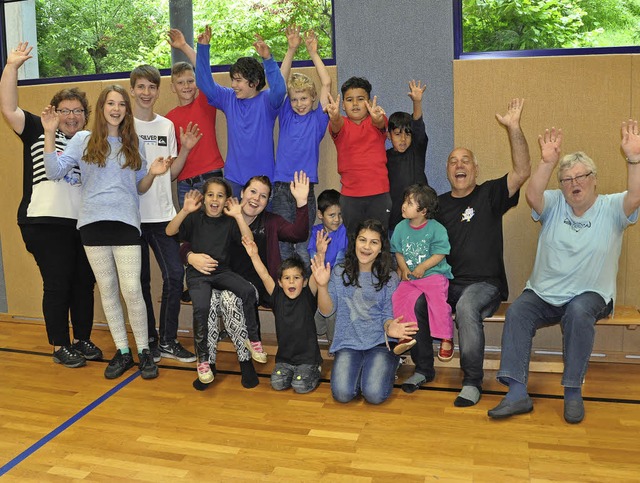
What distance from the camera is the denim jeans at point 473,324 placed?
343 centimetres

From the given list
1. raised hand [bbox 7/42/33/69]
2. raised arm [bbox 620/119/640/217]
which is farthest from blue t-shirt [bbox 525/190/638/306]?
raised hand [bbox 7/42/33/69]

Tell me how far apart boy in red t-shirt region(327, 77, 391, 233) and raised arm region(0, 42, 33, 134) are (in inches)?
65.8

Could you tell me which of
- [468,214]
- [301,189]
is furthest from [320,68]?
[468,214]

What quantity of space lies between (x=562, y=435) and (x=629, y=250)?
1479 mm

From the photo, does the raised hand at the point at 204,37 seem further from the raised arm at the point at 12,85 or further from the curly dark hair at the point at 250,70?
the raised arm at the point at 12,85

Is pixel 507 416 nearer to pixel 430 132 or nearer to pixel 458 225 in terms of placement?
pixel 458 225

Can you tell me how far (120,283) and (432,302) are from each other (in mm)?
1726

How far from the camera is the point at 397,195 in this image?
4.01 metres

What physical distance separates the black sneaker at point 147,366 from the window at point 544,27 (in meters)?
2.55

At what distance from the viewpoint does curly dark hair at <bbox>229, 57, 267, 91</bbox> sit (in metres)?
4.02

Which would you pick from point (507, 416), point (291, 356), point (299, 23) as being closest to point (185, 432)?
point (291, 356)

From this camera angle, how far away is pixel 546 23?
4.03m

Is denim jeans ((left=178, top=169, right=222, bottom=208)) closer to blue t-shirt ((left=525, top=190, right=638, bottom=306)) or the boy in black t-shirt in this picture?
the boy in black t-shirt

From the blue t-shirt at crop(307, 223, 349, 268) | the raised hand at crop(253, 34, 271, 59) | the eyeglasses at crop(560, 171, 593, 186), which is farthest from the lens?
the raised hand at crop(253, 34, 271, 59)
